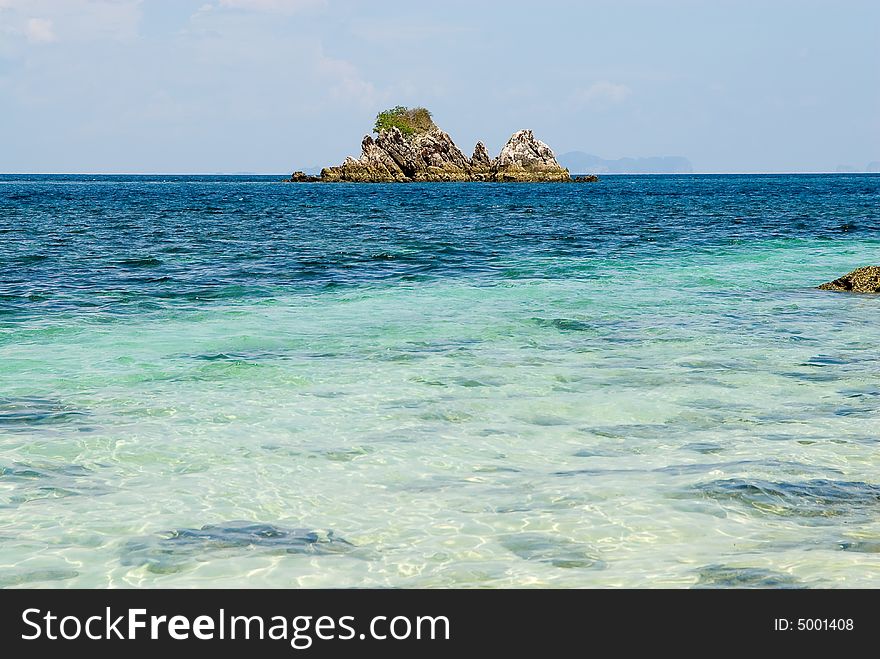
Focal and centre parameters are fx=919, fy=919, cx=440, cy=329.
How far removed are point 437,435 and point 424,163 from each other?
537ft

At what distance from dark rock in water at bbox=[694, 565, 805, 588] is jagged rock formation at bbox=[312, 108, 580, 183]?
162 meters

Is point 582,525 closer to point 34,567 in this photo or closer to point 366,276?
point 34,567

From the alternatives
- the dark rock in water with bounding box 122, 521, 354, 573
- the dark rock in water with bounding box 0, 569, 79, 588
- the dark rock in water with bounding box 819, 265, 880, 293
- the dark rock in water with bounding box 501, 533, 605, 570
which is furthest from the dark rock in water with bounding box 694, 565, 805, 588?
the dark rock in water with bounding box 819, 265, 880, 293

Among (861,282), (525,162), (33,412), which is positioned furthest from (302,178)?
(33,412)

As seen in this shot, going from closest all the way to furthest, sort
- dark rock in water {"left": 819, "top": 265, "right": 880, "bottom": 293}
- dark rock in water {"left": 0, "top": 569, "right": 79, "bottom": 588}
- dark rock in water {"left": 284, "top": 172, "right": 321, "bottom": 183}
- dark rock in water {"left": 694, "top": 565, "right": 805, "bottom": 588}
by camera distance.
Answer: dark rock in water {"left": 694, "top": 565, "right": 805, "bottom": 588}, dark rock in water {"left": 0, "top": 569, "right": 79, "bottom": 588}, dark rock in water {"left": 819, "top": 265, "right": 880, "bottom": 293}, dark rock in water {"left": 284, "top": 172, "right": 321, "bottom": 183}

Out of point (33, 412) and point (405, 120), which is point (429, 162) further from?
point (33, 412)

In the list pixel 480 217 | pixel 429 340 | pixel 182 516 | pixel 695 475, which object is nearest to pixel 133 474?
pixel 182 516

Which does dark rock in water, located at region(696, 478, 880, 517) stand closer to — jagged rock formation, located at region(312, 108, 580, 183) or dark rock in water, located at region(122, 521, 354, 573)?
dark rock in water, located at region(122, 521, 354, 573)

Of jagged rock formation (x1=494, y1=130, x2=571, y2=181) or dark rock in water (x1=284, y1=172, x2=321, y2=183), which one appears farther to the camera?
dark rock in water (x1=284, y1=172, x2=321, y2=183)

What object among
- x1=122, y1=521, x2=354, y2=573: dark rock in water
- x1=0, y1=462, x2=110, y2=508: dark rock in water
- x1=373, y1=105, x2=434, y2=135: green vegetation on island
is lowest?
x1=122, y1=521, x2=354, y2=573: dark rock in water

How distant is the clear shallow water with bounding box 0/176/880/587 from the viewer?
673 cm

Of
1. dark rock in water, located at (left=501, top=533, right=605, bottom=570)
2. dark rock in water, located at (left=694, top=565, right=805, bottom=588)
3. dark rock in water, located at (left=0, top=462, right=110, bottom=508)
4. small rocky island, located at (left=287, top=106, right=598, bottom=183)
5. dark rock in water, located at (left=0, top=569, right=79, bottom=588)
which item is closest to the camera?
dark rock in water, located at (left=694, top=565, right=805, bottom=588)

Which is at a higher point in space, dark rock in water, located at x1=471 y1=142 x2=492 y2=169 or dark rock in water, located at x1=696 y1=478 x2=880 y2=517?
dark rock in water, located at x1=471 y1=142 x2=492 y2=169

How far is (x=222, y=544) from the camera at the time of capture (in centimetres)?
693
